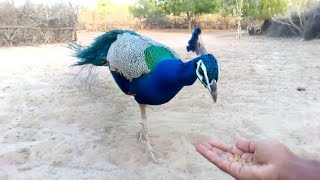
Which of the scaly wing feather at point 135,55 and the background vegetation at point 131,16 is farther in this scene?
the background vegetation at point 131,16

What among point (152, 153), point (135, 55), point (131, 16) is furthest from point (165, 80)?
point (131, 16)

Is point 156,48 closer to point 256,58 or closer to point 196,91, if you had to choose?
point 196,91

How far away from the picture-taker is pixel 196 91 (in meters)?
5.68

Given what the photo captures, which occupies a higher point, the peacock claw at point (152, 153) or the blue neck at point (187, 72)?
the blue neck at point (187, 72)

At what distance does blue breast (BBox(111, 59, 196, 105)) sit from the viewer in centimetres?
304

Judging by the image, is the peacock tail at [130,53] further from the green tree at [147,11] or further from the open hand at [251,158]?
the green tree at [147,11]

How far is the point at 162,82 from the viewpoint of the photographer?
313 centimetres

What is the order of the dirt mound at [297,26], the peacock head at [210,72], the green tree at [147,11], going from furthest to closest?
the green tree at [147,11] < the dirt mound at [297,26] < the peacock head at [210,72]

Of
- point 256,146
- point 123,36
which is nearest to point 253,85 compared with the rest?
point 123,36

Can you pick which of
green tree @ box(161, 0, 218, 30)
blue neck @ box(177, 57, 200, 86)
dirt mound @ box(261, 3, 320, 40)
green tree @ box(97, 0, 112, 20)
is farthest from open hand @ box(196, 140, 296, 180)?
green tree @ box(97, 0, 112, 20)

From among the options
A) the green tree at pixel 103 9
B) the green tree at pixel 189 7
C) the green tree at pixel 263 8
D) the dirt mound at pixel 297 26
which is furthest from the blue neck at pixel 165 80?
the green tree at pixel 103 9

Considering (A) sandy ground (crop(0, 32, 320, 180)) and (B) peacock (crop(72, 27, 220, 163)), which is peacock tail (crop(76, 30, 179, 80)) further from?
(A) sandy ground (crop(0, 32, 320, 180))

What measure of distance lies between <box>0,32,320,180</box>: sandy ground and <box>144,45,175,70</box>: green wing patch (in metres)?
0.83

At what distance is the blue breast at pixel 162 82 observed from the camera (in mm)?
3045
